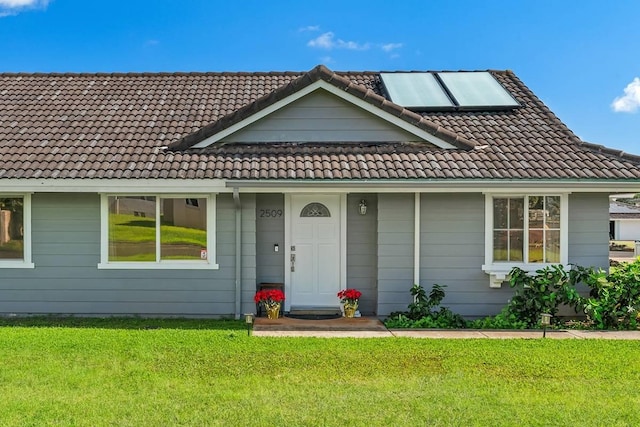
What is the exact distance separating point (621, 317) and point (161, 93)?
11077 millimetres

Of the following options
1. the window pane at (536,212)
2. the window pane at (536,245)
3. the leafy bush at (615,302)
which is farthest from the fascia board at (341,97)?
the leafy bush at (615,302)

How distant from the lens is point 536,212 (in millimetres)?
8922

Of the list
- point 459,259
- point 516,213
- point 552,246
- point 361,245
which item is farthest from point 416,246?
point 552,246

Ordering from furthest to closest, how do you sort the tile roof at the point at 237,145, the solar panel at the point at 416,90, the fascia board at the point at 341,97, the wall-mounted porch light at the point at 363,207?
1. the solar panel at the point at 416,90
2. the fascia board at the point at 341,97
3. the wall-mounted porch light at the point at 363,207
4. the tile roof at the point at 237,145

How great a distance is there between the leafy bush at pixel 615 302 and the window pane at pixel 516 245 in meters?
1.16

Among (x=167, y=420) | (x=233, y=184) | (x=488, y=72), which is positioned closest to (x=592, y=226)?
(x=488, y=72)

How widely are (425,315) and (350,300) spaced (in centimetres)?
139

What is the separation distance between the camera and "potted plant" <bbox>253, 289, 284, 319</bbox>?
338 inches

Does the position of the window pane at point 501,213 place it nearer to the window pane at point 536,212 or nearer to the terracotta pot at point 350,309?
the window pane at point 536,212

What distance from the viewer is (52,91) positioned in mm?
11750

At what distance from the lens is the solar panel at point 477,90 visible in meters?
11.0

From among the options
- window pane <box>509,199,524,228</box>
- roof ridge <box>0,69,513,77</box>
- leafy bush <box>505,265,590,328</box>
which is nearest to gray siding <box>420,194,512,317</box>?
leafy bush <box>505,265,590,328</box>

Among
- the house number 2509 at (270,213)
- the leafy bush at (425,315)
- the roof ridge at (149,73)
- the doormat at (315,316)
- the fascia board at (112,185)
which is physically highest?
the roof ridge at (149,73)

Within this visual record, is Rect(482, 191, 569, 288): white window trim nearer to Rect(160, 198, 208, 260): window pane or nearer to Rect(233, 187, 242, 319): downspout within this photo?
Rect(233, 187, 242, 319): downspout
